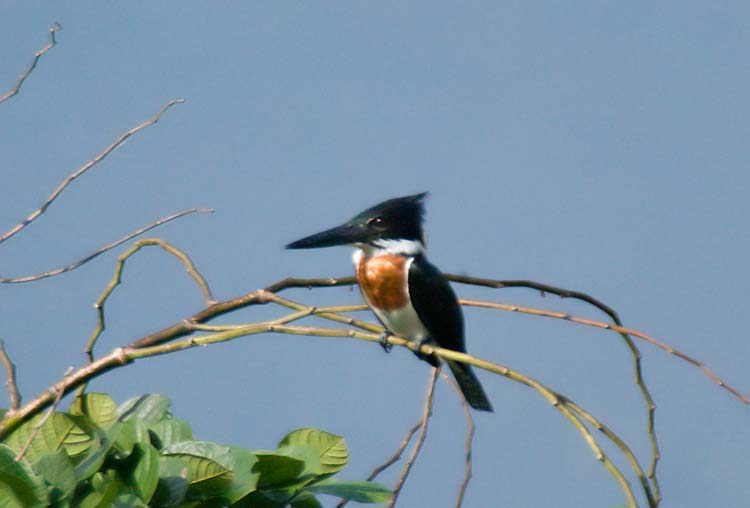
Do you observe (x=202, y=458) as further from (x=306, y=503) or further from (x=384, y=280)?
(x=384, y=280)

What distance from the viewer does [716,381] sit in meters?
1.57

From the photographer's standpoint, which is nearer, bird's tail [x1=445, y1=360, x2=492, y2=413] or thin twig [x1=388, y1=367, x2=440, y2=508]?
thin twig [x1=388, y1=367, x2=440, y2=508]

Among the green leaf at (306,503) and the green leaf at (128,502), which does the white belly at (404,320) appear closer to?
the green leaf at (306,503)

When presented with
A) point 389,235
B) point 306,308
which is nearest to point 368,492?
point 306,308

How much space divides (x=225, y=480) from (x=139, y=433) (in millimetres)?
146

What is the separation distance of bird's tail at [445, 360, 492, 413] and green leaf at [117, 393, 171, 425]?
1278mm

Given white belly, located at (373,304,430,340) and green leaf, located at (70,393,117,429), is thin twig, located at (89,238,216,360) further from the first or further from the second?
white belly, located at (373,304,430,340)

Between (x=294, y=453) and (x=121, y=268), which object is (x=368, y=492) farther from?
(x=121, y=268)

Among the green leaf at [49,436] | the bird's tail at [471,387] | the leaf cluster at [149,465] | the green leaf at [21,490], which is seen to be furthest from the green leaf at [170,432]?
the bird's tail at [471,387]

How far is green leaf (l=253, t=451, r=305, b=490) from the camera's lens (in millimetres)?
1734

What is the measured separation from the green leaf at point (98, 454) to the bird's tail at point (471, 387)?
144 cm

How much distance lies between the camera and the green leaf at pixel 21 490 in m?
1.57

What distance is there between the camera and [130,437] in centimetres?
169

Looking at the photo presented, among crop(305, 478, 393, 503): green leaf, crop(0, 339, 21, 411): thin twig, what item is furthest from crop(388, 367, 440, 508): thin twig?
crop(0, 339, 21, 411): thin twig
